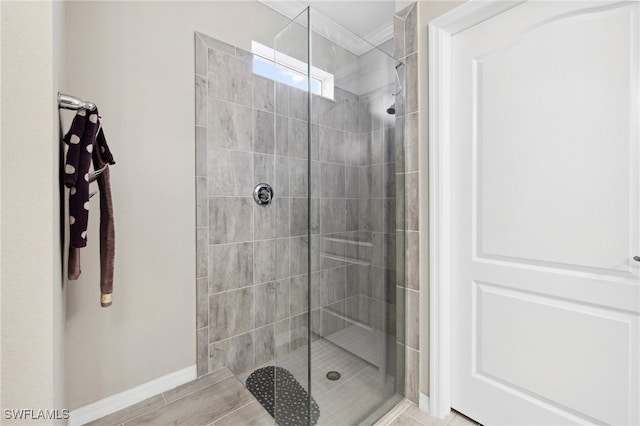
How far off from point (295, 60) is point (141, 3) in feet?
3.78

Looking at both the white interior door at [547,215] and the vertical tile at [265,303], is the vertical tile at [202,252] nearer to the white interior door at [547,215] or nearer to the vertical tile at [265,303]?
the vertical tile at [265,303]

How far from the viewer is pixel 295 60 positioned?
1392 mm

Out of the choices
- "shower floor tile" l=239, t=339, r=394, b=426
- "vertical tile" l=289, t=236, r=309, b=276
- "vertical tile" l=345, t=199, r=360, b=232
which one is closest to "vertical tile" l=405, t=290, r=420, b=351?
"shower floor tile" l=239, t=339, r=394, b=426

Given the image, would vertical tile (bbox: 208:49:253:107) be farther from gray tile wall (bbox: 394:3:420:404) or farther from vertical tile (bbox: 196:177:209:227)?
gray tile wall (bbox: 394:3:420:404)

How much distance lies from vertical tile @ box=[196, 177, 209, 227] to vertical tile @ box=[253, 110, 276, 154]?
1.59 feet

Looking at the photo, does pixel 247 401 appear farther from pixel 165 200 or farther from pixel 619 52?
pixel 619 52

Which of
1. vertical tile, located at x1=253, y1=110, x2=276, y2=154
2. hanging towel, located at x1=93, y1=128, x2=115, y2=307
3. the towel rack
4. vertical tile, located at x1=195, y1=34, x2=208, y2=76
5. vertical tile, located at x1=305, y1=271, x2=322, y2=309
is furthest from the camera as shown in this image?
vertical tile, located at x1=253, y1=110, x2=276, y2=154

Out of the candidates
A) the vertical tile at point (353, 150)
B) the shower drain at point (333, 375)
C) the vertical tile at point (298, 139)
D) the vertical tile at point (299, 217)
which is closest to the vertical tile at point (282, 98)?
the vertical tile at point (298, 139)

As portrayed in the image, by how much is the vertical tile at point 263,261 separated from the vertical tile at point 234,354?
44cm

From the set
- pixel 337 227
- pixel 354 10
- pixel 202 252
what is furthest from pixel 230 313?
pixel 354 10

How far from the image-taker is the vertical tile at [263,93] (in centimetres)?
218

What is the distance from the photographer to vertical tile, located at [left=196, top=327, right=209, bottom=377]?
194cm

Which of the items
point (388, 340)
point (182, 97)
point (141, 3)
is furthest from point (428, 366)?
point (141, 3)

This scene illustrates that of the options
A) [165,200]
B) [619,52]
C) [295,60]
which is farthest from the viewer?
[165,200]
